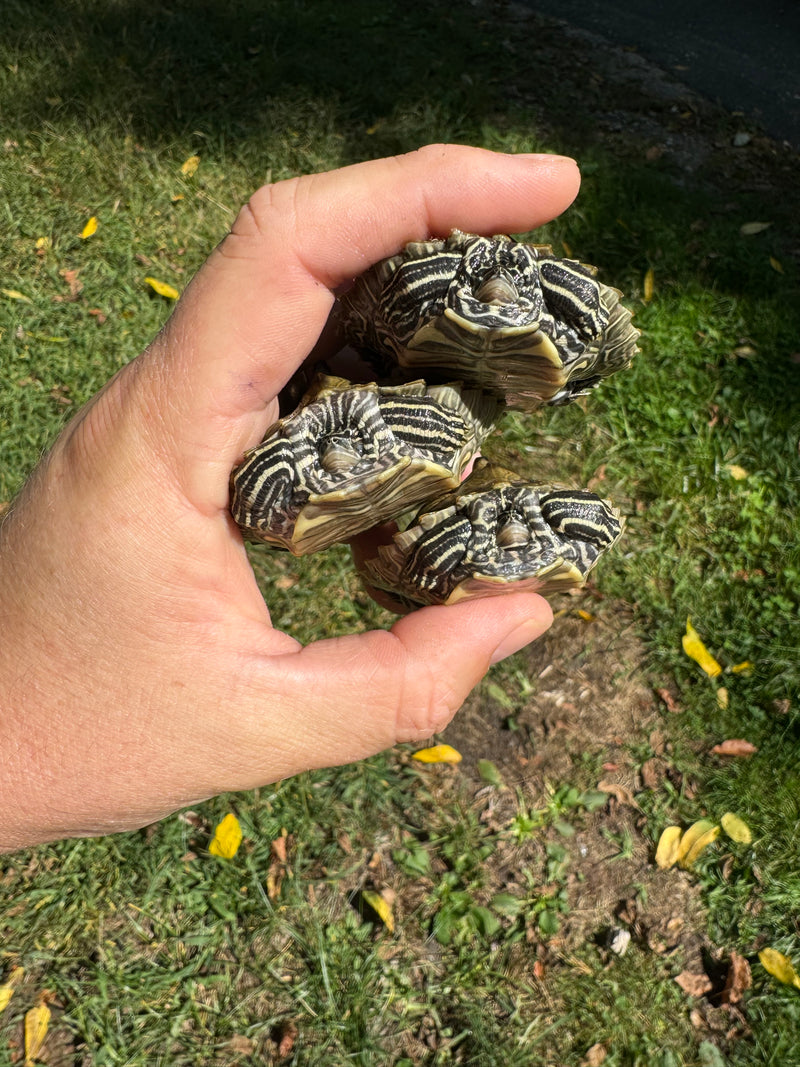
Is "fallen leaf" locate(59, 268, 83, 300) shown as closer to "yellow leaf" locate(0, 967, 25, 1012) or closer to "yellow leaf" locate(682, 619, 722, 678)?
"yellow leaf" locate(0, 967, 25, 1012)

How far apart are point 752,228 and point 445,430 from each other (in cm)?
327

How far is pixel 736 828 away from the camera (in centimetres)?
308

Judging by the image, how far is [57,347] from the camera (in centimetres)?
413

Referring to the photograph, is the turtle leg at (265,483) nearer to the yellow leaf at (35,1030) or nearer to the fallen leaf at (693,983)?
the yellow leaf at (35,1030)

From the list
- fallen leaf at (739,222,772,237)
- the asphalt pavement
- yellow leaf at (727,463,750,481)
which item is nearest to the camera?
yellow leaf at (727,463,750,481)

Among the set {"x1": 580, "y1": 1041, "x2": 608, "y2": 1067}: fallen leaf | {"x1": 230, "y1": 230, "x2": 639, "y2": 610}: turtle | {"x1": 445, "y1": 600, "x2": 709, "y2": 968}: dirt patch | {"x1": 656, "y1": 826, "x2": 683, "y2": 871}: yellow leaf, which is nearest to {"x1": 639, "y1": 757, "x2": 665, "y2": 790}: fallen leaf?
{"x1": 445, "y1": 600, "x2": 709, "y2": 968}: dirt patch

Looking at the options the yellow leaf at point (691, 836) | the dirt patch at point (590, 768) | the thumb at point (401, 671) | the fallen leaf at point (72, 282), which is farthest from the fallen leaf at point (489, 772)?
the fallen leaf at point (72, 282)

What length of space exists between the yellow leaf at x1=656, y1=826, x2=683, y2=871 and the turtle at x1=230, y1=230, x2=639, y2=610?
1.28 meters

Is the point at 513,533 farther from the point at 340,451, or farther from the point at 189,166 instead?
the point at 189,166

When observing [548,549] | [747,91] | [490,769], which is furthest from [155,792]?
[747,91]

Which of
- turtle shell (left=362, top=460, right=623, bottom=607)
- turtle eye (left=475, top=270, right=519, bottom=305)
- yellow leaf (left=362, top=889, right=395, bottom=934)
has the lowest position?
yellow leaf (left=362, top=889, right=395, bottom=934)

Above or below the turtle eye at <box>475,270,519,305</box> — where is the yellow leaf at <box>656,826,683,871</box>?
below

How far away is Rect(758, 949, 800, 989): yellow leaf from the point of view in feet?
9.22

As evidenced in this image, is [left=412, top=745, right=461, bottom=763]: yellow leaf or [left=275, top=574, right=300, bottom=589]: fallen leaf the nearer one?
[left=412, top=745, right=461, bottom=763]: yellow leaf
